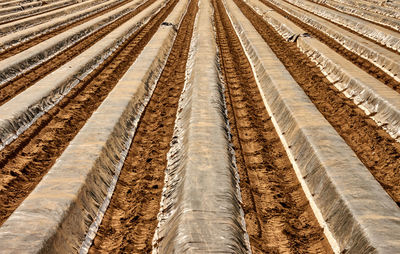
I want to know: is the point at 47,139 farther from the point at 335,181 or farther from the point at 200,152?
Result: the point at 335,181

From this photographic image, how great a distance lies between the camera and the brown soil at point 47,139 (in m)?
4.40

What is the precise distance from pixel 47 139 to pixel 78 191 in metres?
2.34

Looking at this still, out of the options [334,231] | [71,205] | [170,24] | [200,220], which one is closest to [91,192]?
[71,205]

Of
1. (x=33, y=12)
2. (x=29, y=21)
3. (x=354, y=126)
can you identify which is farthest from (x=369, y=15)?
(x=33, y=12)

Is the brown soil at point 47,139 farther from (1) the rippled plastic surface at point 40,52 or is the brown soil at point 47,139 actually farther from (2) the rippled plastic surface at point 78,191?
(1) the rippled plastic surface at point 40,52

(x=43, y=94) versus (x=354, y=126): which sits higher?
(x=354, y=126)

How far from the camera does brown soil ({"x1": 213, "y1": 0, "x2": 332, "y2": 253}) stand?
11.9 ft

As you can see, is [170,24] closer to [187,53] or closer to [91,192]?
[187,53]

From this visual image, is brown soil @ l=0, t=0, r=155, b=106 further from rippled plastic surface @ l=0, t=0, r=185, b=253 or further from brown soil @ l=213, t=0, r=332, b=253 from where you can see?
brown soil @ l=213, t=0, r=332, b=253

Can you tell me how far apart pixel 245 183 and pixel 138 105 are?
354cm

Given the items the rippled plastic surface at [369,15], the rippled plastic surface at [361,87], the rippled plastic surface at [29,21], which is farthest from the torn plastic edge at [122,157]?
the rippled plastic surface at [369,15]

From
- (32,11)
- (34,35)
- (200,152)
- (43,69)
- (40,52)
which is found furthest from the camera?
(32,11)

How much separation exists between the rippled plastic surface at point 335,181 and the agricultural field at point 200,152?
20mm

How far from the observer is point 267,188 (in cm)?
446
